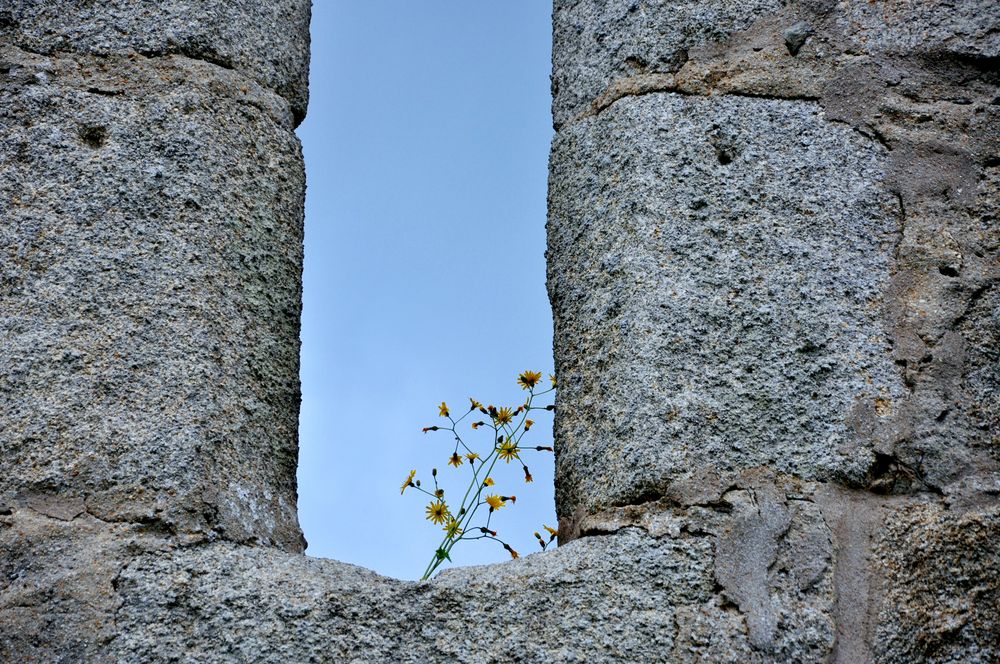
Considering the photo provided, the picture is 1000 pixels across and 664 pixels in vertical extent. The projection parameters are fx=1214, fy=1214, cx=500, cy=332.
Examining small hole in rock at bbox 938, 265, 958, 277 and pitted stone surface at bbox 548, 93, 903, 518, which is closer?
pitted stone surface at bbox 548, 93, 903, 518

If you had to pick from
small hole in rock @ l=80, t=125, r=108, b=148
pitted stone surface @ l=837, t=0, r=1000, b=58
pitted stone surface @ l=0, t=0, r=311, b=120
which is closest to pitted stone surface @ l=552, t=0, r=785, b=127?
pitted stone surface @ l=837, t=0, r=1000, b=58

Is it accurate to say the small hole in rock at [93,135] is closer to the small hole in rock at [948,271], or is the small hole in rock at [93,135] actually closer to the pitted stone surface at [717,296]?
the pitted stone surface at [717,296]

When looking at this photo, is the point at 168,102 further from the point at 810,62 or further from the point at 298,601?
the point at 810,62

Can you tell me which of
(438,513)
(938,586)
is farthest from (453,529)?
(938,586)

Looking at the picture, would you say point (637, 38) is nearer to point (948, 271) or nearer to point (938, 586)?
point (948, 271)

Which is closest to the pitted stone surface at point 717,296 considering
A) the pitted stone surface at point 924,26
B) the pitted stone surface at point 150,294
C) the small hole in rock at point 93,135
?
the pitted stone surface at point 924,26

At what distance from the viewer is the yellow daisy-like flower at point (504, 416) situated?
242 centimetres

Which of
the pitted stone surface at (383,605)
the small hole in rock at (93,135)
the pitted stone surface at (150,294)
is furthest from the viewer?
the small hole in rock at (93,135)

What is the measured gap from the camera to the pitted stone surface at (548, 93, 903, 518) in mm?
1824

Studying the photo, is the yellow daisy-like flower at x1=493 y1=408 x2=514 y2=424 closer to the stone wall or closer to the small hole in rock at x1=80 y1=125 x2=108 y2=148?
the stone wall

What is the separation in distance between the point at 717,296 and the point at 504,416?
2.12 feet

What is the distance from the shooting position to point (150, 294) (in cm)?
191

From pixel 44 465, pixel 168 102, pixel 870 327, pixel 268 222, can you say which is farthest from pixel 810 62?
pixel 44 465

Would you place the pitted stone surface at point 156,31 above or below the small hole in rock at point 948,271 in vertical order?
above
